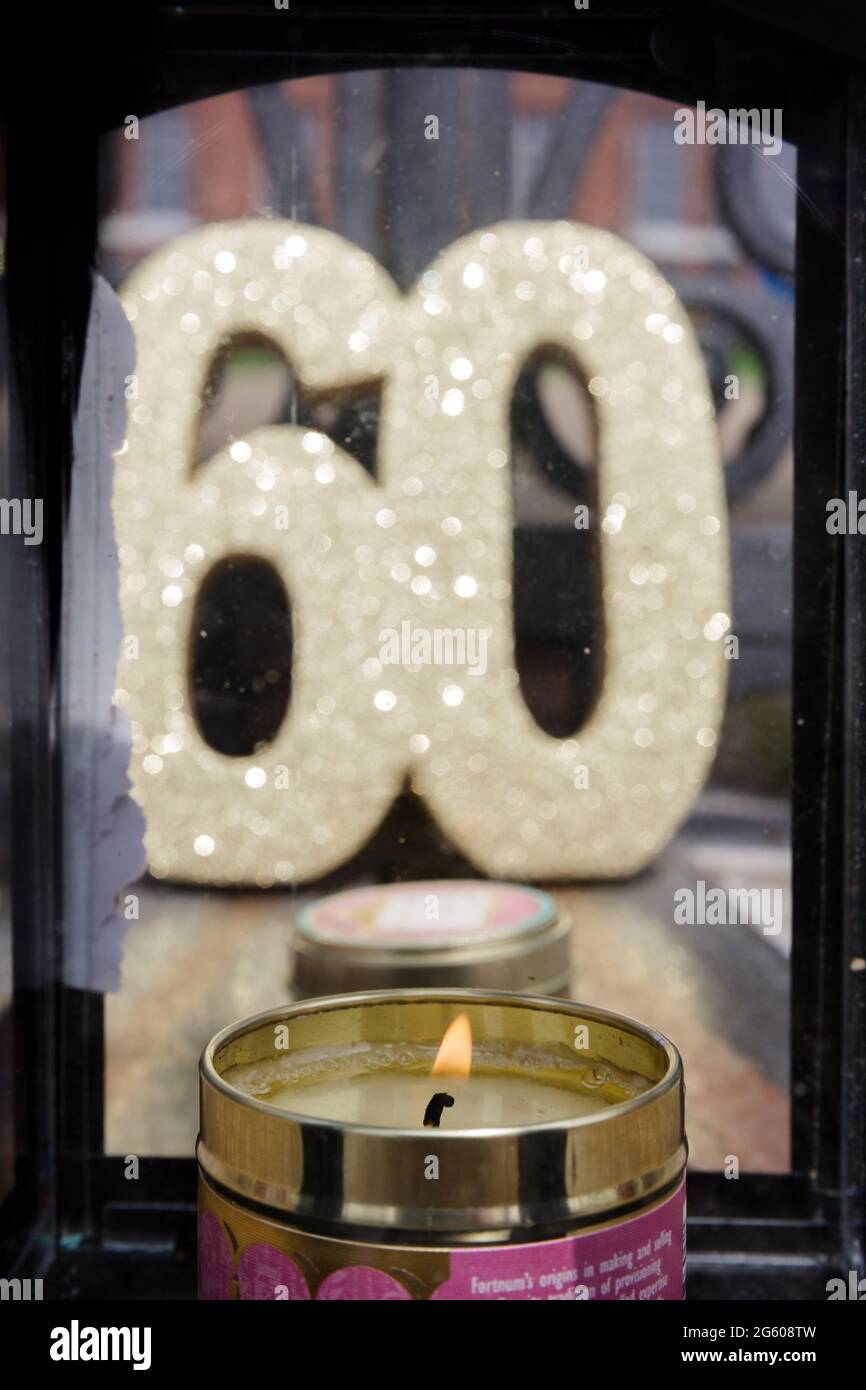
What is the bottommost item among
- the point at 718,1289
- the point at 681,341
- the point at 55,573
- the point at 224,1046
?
the point at 718,1289

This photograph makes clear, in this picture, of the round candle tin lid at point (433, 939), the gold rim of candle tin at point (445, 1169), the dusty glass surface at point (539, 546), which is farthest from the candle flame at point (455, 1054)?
the dusty glass surface at point (539, 546)

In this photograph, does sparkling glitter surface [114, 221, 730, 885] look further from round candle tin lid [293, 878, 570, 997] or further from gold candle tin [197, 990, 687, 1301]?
gold candle tin [197, 990, 687, 1301]

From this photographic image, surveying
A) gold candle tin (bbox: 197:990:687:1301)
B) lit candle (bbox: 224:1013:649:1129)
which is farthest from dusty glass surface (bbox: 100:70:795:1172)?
gold candle tin (bbox: 197:990:687:1301)

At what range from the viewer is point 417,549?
118 cm

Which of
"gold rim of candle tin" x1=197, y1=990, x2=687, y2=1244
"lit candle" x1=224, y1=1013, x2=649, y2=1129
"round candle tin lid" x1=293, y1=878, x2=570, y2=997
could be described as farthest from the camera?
"round candle tin lid" x1=293, y1=878, x2=570, y2=997

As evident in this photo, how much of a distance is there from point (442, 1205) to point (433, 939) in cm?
57

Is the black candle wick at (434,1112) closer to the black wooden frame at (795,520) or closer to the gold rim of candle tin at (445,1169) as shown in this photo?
the gold rim of candle tin at (445,1169)

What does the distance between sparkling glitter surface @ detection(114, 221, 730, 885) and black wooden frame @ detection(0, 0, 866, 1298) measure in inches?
3.5

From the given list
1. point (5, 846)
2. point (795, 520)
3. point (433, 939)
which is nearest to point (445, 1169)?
point (433, 939)

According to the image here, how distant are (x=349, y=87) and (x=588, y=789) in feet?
2.40

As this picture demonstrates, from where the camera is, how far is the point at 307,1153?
560 mm

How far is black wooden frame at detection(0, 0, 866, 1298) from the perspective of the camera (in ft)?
3.69
